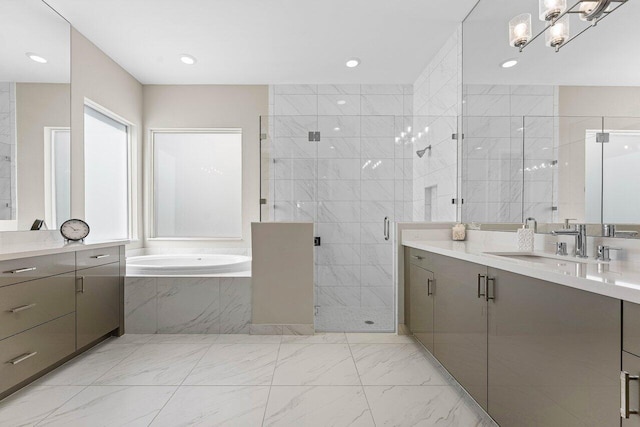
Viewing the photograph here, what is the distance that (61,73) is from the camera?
2.82 metres

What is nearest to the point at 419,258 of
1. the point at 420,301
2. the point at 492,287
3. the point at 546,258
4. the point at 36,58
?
the point at 420,301

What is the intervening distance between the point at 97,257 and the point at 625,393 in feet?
9.77

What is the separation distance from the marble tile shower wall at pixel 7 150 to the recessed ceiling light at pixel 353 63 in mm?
2812

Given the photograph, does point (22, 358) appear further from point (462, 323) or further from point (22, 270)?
point (462, 323)

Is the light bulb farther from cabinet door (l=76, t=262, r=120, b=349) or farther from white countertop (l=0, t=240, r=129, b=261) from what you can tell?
cabinet door (l=76, t=262, r=120, b=349)

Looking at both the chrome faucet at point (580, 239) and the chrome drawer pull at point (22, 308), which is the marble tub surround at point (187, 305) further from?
the chrome faucet at point (580, 239)

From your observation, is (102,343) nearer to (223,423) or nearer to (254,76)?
(223,423)

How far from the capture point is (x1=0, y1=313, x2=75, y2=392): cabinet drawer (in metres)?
1.75

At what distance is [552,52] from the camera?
73.0 inches

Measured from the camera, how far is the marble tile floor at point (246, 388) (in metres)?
1.69

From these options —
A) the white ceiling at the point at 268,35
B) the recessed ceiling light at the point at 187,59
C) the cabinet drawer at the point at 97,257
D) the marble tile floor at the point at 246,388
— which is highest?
the white ceiling at the point at 268,35

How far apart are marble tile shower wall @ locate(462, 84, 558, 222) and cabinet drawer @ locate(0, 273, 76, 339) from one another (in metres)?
2.92

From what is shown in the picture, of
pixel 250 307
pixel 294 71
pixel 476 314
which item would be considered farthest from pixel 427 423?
pixel 294 71

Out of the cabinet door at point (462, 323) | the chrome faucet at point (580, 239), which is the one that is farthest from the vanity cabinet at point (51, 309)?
the chrome faucet at point (580, 239)
